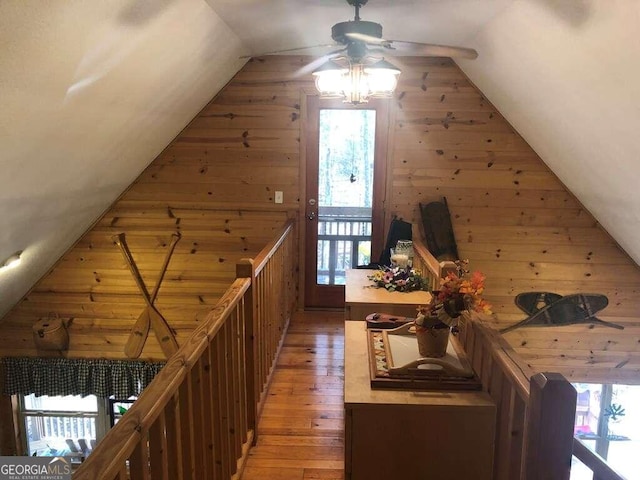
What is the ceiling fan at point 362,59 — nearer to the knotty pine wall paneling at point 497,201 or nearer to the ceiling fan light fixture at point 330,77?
the ceiling fan light fixture at point 330,77

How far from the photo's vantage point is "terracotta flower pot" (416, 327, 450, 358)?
6.37 feet

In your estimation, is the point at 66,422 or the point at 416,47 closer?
the point at 416,47

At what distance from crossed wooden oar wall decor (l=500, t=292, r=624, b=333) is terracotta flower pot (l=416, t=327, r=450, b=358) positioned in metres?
2.84

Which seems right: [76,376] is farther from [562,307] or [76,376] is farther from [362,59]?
[562,307]

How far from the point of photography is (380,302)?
2838 millimetres

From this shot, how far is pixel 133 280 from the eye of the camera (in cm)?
471

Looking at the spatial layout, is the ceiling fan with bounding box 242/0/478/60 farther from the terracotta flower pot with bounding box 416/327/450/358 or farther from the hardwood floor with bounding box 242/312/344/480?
the hardwood floor with bounding box 242/312/344/480

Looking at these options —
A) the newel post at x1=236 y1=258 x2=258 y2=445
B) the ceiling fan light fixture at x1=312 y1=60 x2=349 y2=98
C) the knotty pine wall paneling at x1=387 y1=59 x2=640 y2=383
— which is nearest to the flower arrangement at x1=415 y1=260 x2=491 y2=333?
the newel post at x1=236 y1=258 x2=258 y2=445

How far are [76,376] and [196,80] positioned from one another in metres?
3.18

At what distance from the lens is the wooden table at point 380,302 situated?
2.82 meters

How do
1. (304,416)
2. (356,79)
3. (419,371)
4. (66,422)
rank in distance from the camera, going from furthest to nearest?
(66,422) < (304,416) < (356,79) < (419,371)

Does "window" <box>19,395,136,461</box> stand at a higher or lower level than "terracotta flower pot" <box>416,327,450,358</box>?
lower

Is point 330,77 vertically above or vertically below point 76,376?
above

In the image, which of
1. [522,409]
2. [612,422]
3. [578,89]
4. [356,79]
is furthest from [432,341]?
[612,422]
